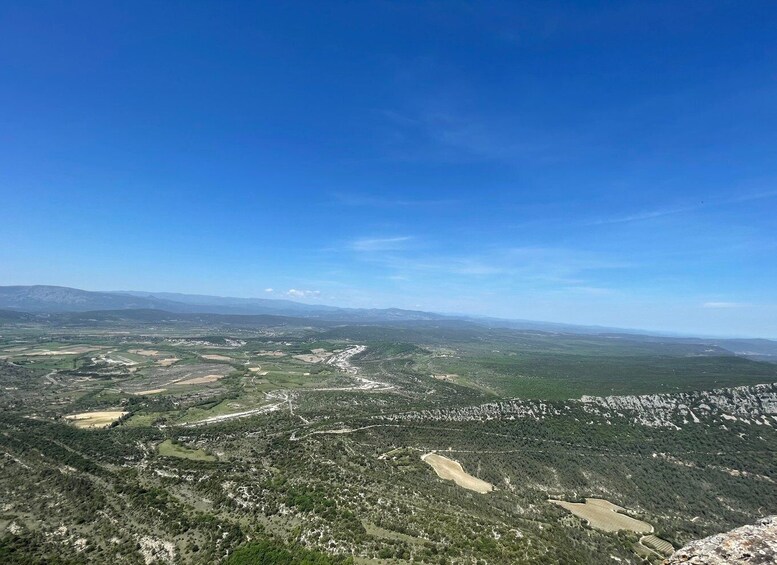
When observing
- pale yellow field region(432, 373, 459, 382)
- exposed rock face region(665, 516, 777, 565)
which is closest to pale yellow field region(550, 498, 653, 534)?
exposed rock face region(665, 516, 777, 565)

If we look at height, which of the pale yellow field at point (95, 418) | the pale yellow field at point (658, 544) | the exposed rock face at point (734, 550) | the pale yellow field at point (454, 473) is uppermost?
the exposed rock face at point (734, 550)

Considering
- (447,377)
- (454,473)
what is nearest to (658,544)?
(454,473)

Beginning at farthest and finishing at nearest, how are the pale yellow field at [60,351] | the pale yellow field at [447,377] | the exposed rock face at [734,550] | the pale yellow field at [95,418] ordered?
the pale yellow field at [60,351] → the pale yellow field at [447,377] → the pale yellow field at [95,418] → the exposed rock face at [734,550]

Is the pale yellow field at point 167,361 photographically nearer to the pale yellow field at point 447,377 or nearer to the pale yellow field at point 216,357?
the pale yellow field at point 216,357

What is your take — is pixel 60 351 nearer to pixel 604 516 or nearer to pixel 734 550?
pixel 604 516

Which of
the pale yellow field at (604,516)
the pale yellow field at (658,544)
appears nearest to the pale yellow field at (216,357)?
the pale yellow field at (604,516)

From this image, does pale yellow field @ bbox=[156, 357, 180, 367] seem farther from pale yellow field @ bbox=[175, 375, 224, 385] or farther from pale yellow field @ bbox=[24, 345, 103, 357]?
pale yellow field @ bbox=[24, 345, 103, 357]

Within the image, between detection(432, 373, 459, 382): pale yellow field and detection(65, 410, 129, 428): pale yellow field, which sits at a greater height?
detection(432, 373, 459, 382): pale yellow field
